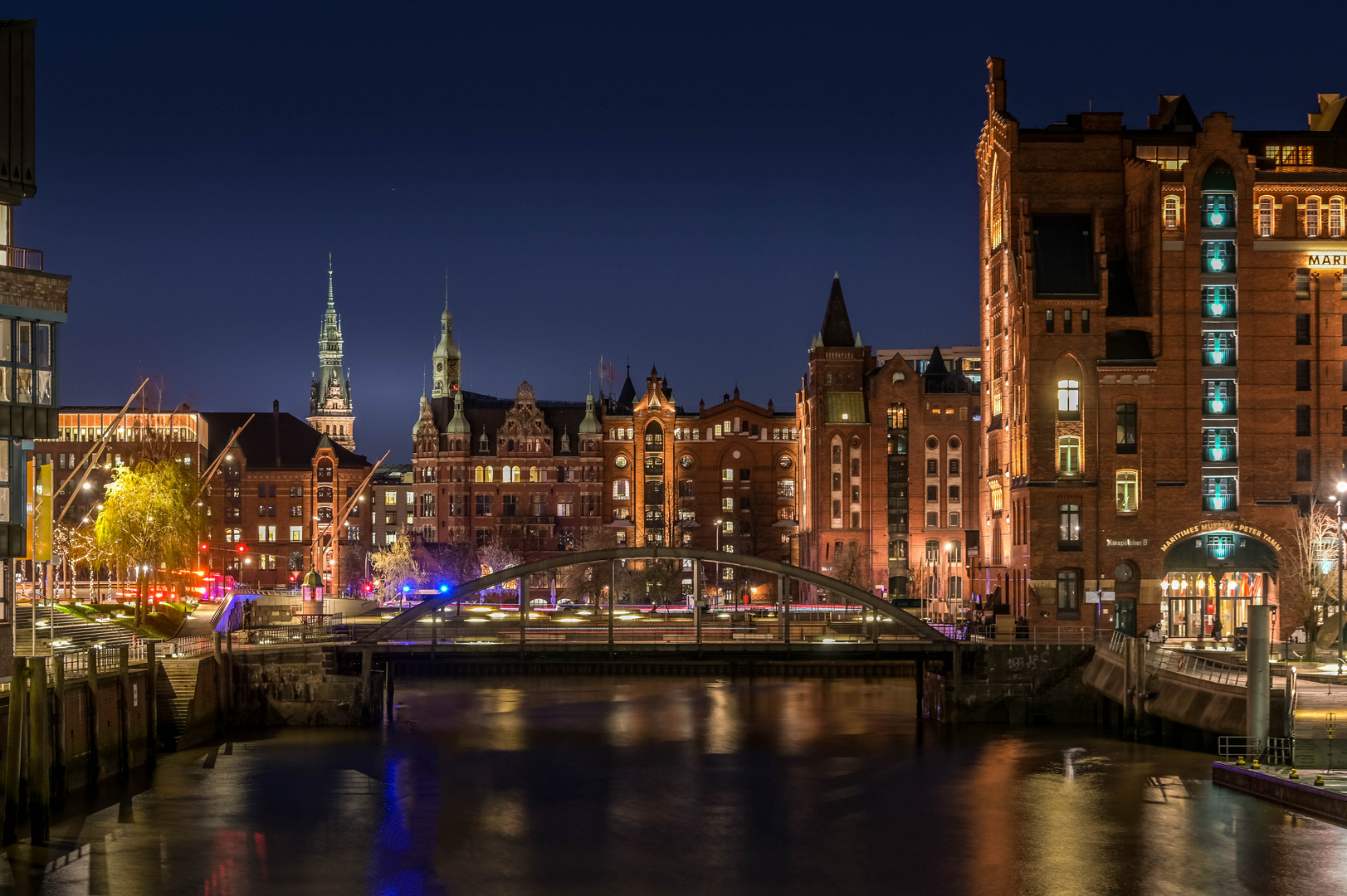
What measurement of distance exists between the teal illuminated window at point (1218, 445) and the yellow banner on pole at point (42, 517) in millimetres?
59690

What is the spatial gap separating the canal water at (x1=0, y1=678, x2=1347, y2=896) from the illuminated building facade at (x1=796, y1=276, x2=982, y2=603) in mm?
63428

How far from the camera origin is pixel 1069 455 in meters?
91.8

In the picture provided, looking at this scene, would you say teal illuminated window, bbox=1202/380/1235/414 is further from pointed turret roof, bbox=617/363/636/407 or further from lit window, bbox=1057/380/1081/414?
pointed turret roof, bbox=617/363/636/407

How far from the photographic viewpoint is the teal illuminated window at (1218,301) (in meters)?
91.6

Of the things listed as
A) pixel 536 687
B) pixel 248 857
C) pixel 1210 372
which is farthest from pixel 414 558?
pixel 248 857

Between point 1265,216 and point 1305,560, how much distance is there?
18.9 m

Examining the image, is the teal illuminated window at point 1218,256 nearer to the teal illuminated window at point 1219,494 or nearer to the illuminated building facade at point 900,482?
the teal illuminated window at point 1219,494

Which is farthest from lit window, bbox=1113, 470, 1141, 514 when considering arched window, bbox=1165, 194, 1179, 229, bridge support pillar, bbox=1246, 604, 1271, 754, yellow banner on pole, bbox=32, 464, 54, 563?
yellow banner on pole, bbox=32, 464, 54, 563

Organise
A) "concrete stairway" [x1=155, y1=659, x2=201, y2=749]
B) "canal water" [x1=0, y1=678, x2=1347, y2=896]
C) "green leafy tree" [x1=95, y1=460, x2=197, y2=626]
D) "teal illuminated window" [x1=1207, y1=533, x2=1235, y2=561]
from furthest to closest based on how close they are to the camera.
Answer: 1. "green leafy tree" [x1=95, y1=460, x2=197, y2=626]
2. "teal illuminated window" [x1=1207, y1=533, x2=1235, y2=561]
3. "concrete stairway" [x1=155, y1=659, x2=201, y2=749]
4. "canal water" [x1=0, y1=678, x2=1347, y2=896]

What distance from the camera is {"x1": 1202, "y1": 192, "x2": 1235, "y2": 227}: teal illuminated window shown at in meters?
91.7

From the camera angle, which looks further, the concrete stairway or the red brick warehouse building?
the red brick warehouse building

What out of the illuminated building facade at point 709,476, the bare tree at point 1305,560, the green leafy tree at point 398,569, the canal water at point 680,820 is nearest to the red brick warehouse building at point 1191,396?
the bare tree at point 1305,560

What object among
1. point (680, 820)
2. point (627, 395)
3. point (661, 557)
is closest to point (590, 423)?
point (627, 395)

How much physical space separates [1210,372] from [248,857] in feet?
203
